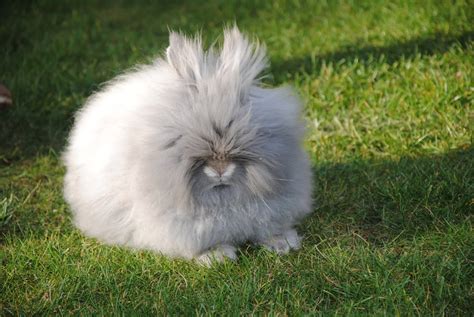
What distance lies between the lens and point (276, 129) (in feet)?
10.6

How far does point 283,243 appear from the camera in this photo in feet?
11.4

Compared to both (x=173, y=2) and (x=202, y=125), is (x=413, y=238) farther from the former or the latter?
(x=173, y=2)

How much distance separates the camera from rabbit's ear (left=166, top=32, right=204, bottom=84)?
10.7 ft

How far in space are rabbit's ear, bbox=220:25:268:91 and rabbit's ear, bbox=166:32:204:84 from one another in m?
0.12

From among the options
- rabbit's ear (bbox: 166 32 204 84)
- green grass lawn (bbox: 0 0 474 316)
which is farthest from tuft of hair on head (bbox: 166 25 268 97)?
green grass lawn (bbox: 0 0 474 316)

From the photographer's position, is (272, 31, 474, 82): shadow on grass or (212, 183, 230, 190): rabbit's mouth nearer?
(212, 183, 230, 190): rabbit's mouth

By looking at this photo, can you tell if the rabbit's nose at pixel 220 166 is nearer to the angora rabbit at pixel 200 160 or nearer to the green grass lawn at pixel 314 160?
the angora rabbit at pixel 200 160

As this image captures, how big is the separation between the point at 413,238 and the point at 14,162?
9.87 ft

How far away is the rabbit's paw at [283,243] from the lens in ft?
11.3

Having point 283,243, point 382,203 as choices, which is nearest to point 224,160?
point 283,243

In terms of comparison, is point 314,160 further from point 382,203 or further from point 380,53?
point 380,53

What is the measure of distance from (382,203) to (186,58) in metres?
1.48

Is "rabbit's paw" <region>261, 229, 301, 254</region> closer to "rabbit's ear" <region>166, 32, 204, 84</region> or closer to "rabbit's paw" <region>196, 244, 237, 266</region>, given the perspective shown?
"rabbit's paw" <region>196, 244, 237, 266</region>

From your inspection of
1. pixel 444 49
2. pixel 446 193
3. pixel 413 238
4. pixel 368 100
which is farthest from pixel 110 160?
pixel 444 49
